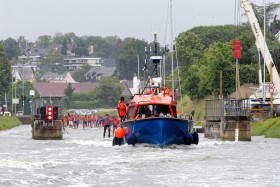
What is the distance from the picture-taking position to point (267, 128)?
78.1 meters

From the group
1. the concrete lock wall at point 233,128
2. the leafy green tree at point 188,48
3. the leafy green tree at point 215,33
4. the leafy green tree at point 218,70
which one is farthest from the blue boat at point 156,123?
the leafy green tree at point 215,33

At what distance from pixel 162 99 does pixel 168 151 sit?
623 cm

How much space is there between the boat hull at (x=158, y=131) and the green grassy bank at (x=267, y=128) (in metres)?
17.2

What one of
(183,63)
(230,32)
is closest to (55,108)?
(183,63)

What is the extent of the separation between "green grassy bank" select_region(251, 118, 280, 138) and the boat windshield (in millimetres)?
16052

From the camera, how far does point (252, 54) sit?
12006 centimetres

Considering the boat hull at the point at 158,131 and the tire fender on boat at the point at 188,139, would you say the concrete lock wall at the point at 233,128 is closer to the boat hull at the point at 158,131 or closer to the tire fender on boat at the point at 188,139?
the tire fender on boat at the point at 188,139

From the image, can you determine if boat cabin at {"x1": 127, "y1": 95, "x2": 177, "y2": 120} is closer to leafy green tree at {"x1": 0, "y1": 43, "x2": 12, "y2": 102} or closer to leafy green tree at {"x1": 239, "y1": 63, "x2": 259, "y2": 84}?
leafy green tree at {"x1": 239, "y1": 63, "x2": 259, "y2": 84}

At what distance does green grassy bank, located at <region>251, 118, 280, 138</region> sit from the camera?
2918 inches

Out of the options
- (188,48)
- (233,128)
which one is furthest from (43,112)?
(188,48)

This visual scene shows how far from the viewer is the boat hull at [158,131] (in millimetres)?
55594

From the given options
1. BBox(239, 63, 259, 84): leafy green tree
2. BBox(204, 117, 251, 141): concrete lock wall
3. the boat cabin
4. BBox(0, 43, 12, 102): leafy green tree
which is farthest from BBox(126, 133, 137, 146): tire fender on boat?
BBox(0, 43, 12, 102): leafy green tree

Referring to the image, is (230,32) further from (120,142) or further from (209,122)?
(120,142)

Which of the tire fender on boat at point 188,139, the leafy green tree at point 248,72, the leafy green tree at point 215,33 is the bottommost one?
the tire fender on boat at point 188,139
